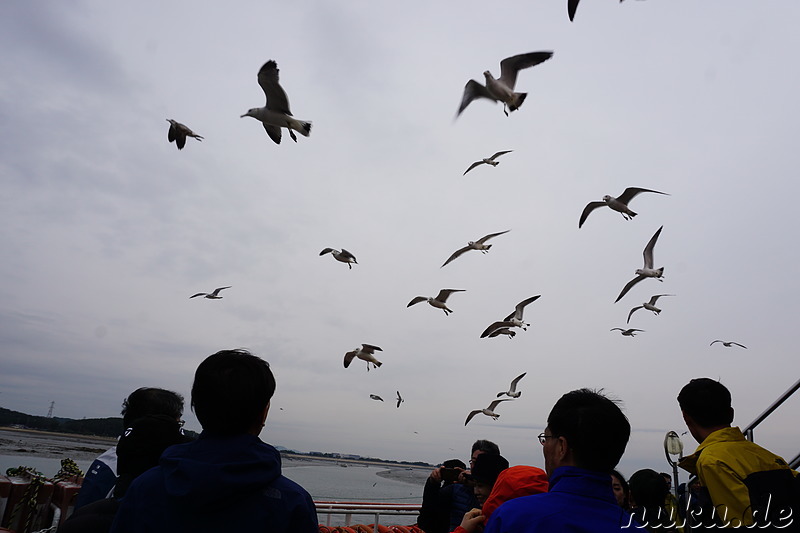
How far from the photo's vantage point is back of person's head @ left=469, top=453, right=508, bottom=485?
12.6 ft

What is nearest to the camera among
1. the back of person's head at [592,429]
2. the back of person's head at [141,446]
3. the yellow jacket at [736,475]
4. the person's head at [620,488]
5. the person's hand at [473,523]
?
the back of person's head at [592,429]

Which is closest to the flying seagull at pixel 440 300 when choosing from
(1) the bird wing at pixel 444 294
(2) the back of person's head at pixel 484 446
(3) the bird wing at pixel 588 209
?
(1) the bird wing at pixel 444 294

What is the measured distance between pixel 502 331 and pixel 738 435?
469 inches

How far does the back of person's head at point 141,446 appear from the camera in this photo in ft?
7.63

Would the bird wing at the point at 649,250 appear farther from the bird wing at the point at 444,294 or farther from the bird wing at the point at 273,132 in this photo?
the bird wing at the point at 273,132

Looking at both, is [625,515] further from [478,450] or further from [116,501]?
[478,450]

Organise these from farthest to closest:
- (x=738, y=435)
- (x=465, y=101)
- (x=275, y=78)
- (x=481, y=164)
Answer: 1. (x=481, y=164)
2. (x=465, y=101)
3. (x=275, y=78)
4. (x=738, y=435)

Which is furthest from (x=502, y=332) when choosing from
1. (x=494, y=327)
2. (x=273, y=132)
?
(x=273, y=132)

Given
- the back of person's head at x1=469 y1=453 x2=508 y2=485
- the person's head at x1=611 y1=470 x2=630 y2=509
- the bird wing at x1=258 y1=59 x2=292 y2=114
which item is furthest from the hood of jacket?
the bird wing at x1=258 y1=59 x2=292 y2=114

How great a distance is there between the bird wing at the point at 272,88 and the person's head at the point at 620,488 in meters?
7.24

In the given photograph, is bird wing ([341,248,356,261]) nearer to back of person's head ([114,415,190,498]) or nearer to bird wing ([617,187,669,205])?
bird wing ([617,187,669,205])

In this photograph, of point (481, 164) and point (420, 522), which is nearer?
point (420, 522)

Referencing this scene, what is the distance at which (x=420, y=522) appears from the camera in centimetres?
504

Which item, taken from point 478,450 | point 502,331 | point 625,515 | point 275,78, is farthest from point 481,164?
point 625,515
